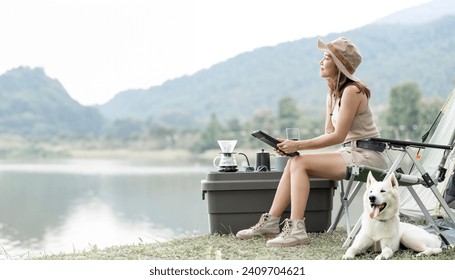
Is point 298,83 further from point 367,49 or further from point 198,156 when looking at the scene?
point 198,156

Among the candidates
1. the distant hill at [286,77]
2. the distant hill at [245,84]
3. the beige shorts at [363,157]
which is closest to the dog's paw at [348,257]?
the beige shorts at [363,157]

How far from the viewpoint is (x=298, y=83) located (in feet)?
96.0

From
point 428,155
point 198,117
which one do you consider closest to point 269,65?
point 198,117

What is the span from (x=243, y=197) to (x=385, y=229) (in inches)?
37.2

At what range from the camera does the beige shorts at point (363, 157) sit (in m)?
3.22

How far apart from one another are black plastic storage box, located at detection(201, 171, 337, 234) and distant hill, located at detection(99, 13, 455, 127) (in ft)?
73.3

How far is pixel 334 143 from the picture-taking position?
3189mm

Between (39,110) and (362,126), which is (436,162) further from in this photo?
(39,110)

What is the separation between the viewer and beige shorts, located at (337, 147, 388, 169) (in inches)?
127

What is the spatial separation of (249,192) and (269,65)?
2836 centimetres

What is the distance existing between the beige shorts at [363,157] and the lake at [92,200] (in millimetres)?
6367

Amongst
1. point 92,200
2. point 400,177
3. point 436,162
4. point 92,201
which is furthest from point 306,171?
point 92,200

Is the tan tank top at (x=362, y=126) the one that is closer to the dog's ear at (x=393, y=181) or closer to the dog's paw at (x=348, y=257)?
the dog's ear at (x=393, y=181)

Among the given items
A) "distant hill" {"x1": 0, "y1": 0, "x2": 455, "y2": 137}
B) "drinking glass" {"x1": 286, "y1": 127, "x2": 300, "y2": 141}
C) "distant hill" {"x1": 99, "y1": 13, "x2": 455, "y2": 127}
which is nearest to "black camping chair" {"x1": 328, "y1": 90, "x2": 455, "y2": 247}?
"drinking glass" {"x1": 286, "y1": 127, "x2": 300, "y2": 141}
